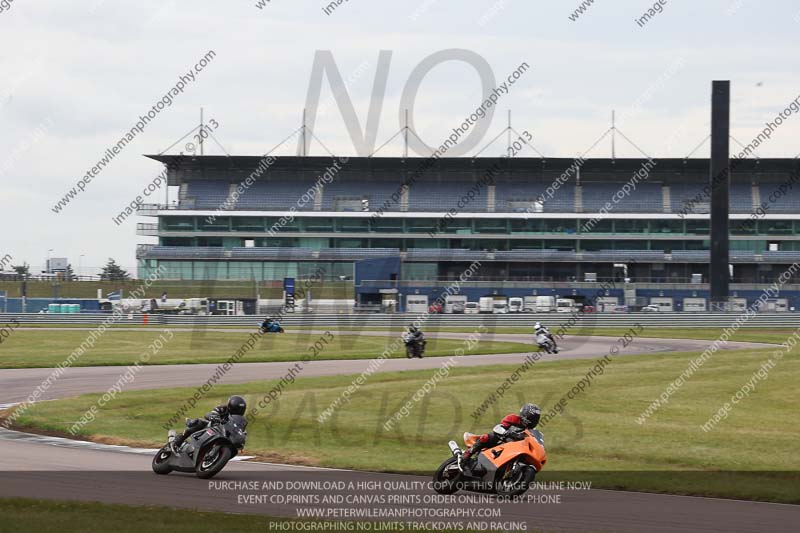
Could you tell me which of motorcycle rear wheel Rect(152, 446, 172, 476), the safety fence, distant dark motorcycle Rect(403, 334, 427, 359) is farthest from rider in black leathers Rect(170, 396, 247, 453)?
the safety fence

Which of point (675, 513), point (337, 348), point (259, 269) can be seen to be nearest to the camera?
point (675, 513)

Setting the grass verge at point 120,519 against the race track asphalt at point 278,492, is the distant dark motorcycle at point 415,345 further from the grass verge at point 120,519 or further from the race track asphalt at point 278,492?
the grass verge at point 120,519

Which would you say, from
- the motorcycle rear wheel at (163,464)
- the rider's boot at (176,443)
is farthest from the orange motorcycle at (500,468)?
the motorcycle rear wheel at (163,464)

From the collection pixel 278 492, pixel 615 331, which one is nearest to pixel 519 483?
pixel 278 492

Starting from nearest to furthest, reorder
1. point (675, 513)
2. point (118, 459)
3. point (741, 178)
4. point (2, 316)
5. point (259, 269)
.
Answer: point (675, 513) < point (118, 459) < point (2, 316) < point (259, 269) < point (741, 178)

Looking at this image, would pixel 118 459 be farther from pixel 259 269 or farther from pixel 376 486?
pixel 259 269

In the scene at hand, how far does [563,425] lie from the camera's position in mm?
22188

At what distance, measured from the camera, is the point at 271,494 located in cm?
1348

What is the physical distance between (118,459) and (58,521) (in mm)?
6139

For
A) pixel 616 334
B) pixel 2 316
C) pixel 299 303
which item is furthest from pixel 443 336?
pixel 2 316

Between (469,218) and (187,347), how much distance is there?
2264 inches

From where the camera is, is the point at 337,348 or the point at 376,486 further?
the point at 337,348

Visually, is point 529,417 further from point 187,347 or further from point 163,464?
point 187,347

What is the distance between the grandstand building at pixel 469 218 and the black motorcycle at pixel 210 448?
80.2 m
